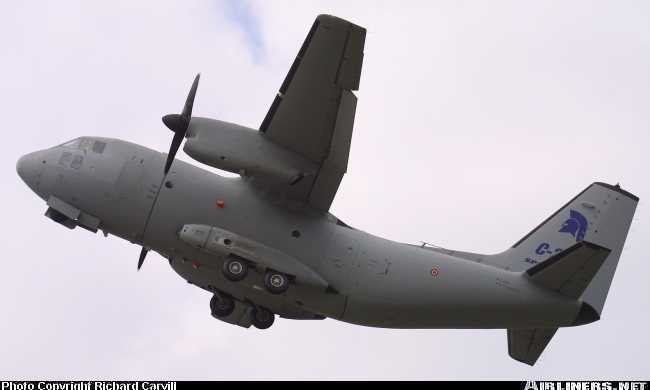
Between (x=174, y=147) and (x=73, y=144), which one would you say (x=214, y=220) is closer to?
(x=174, y=147)

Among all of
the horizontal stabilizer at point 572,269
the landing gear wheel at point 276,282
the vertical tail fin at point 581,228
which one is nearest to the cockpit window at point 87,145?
the landing gear wheel at point 276,282

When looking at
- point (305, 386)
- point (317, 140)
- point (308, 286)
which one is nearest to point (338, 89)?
point (317, 140)

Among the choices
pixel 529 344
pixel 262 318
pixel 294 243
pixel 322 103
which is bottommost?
pixel 262 318

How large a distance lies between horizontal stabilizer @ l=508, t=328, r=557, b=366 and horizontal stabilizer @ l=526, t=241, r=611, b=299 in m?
2.13

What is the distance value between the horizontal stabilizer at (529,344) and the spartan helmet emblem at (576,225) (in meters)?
3.03

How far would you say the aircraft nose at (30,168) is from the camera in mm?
22234

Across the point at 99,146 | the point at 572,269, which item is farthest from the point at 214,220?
the point at 572,269

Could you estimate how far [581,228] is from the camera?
25.1 m

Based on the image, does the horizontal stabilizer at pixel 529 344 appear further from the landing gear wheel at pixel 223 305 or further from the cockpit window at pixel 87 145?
the cockpit window at pixel 87 145

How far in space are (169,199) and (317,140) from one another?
3927 millimetres

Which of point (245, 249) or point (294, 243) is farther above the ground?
point (294, 243)

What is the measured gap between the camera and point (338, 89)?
2045cm

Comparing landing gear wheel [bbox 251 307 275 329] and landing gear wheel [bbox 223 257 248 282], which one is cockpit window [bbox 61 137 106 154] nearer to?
landing gear wheel [bbox 223 257 248 282]

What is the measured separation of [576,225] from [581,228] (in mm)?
175
